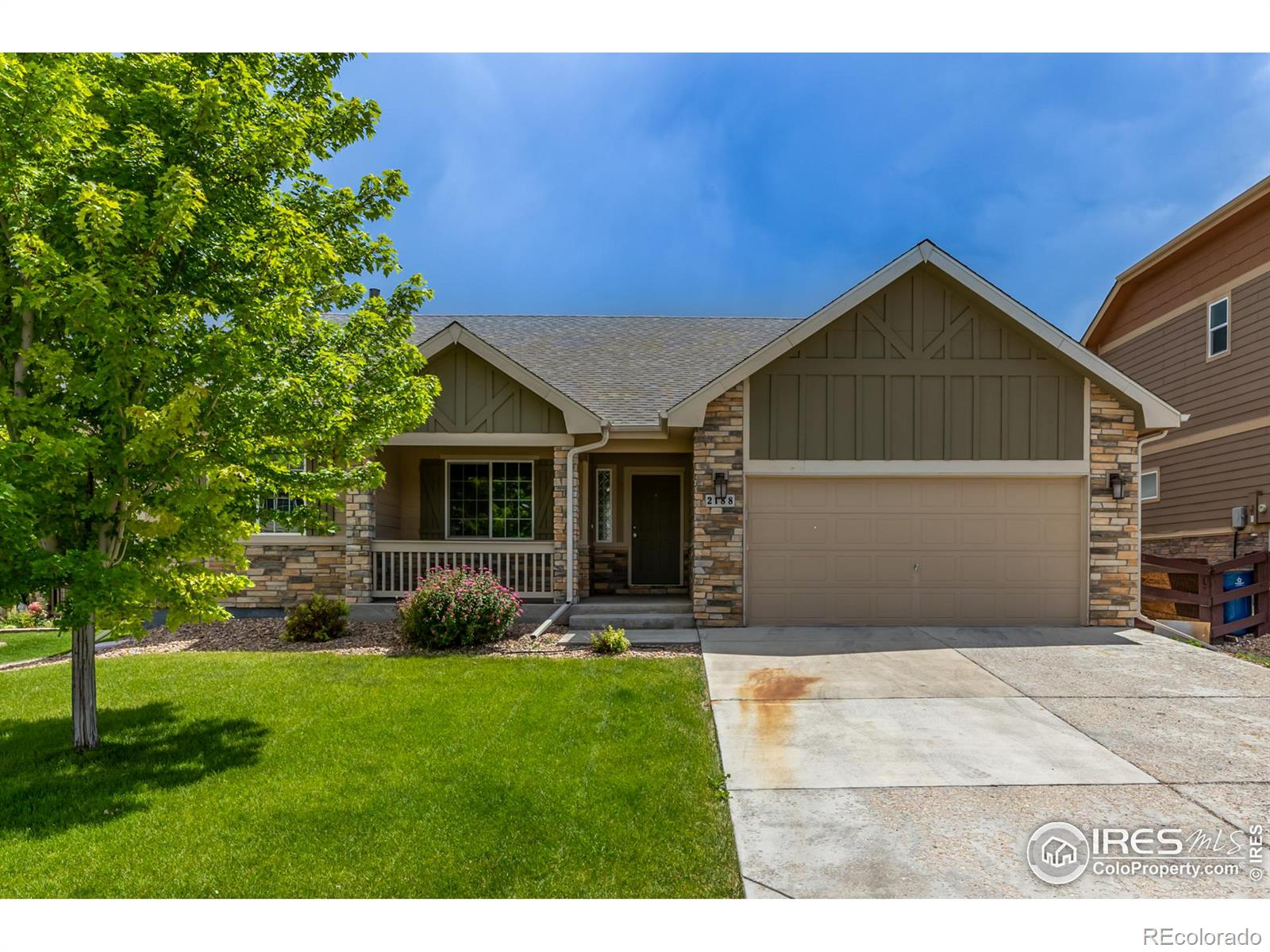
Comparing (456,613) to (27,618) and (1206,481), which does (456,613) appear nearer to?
(27,618)

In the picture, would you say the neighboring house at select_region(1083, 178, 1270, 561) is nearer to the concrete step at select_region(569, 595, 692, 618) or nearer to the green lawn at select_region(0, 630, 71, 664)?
the concrete step at select_region(569, 595, 692, 618)

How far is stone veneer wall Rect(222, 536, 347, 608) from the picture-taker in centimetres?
1095

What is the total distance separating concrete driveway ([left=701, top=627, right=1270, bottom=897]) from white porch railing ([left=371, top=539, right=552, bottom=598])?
11.7 feet

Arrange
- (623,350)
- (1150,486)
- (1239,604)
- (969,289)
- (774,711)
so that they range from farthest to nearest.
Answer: (1150,486)
(623,350)
(1239,604)
(969,289)
(774,711)

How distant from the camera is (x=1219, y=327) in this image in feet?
41.9

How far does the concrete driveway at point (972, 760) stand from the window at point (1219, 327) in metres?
7.55

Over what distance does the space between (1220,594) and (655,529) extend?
9253 millimetres

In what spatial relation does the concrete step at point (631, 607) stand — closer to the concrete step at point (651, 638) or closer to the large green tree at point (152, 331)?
the concrete step at point (651, 638)

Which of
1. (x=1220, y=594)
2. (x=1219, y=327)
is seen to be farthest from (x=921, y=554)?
(x=1219, y=327)

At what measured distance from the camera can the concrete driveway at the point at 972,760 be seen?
11.5 ft

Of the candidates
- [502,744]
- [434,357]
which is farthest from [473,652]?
[434,357]

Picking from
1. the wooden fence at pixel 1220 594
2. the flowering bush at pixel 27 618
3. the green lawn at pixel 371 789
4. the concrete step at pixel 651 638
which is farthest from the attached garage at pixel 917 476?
the flowering bush at pixel 27 618

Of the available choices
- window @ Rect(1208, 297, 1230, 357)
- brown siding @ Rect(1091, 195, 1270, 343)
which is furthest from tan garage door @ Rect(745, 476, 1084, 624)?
brown siding @ Rect(1091, 195, 1270, 343)

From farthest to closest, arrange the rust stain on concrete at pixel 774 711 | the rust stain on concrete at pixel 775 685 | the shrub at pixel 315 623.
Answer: the shrub at pixel 315 623 < the rust stain on concrete at pixel 775 685 < the rust stain on concrete at pixel 774 711
